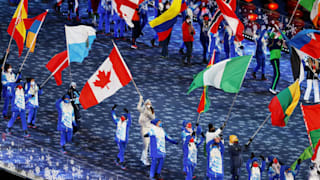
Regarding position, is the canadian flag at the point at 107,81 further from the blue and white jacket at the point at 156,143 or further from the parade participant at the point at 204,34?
the parade participant at the point at 204,34

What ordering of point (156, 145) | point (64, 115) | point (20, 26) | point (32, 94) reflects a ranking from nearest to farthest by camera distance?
point (156, 145) → point (64, 115) → point (32, 94) → point (20, 26)

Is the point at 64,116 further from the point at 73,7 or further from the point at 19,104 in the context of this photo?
the point at 73,7

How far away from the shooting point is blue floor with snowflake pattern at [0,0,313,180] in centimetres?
2386

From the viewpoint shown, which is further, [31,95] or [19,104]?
[31,95]

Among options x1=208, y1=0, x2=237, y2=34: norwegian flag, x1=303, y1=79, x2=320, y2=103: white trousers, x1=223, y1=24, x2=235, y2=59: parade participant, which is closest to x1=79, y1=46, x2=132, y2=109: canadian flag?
x1=208, y1=0, x2=237, y2=34: norwegian flag

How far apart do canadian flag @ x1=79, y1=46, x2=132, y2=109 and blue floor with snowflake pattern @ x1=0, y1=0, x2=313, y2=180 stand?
168 centimetres

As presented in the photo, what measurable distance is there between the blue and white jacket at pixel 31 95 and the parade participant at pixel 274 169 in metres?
7.36

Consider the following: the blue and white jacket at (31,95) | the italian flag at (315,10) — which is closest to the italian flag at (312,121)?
the italian flag at (315,10)

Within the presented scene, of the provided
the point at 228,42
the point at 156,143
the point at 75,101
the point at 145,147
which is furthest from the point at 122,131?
the point at 228,42

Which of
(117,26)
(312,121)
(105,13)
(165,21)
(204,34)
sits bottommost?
(312,121)

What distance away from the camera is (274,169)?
2361 centimetres

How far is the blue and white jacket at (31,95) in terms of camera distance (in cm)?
2673

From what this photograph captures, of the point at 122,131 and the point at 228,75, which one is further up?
the point at 228,75

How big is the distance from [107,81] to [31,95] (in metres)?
3.35
